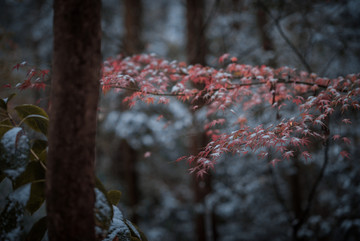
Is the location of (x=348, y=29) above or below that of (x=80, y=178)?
above

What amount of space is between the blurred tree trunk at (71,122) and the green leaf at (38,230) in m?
0.47

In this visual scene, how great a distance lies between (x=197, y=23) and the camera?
5.86 m

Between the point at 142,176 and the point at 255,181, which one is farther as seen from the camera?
the point at 142,176

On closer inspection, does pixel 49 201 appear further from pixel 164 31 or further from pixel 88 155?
pixel 164 31

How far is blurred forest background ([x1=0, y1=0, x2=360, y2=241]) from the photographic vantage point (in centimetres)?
500

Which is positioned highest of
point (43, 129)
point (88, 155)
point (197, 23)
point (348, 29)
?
point (197, 23)

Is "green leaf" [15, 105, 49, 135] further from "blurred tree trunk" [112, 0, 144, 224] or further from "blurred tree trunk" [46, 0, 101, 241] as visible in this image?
"blurred tree trunk" [112, 0, 144, 224]

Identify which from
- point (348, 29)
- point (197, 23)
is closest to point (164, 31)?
point (197, 23)

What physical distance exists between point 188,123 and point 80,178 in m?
4.27

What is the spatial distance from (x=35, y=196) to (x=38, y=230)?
0.28 meters

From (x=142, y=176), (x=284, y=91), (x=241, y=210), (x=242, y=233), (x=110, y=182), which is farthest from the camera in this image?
(x=142, y=176)

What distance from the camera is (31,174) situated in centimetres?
190

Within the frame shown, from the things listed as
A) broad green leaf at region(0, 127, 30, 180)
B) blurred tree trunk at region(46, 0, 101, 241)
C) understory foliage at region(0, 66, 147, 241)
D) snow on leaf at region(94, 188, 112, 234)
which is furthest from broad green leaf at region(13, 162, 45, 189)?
snow on leaf at region(94, 188, 112, 234)

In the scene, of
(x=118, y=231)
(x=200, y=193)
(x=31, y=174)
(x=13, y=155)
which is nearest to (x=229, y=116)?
(x=200, y=193)
